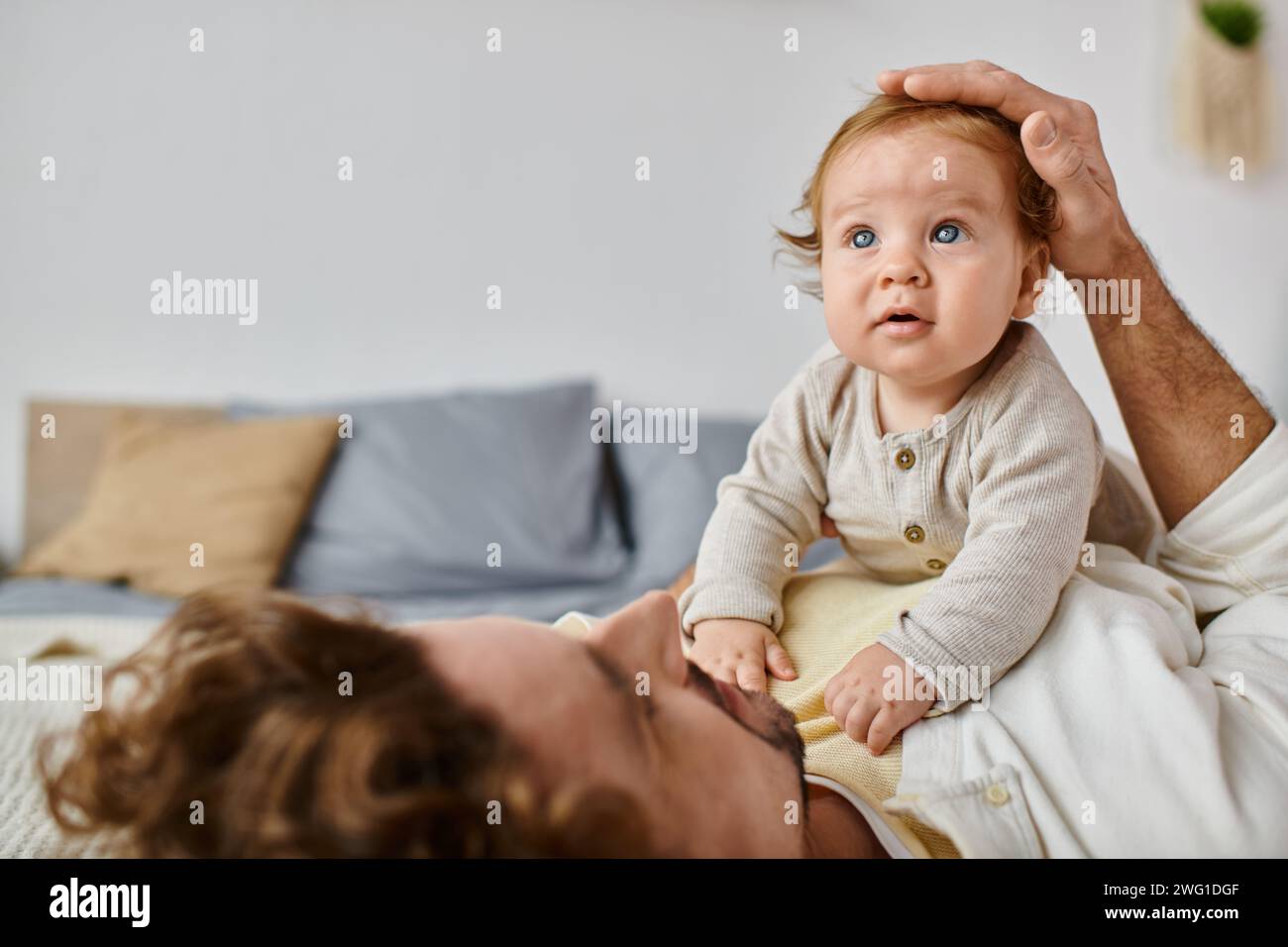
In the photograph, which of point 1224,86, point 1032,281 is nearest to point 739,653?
point 1032,281

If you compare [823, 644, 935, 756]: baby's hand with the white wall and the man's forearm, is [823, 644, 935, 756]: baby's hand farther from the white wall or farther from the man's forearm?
the white wall

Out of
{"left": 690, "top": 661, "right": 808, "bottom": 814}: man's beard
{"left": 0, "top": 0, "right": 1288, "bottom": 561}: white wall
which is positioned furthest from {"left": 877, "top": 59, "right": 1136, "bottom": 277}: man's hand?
{"left": 0, "top": 0, "right": 1288, "bottom": 561}: white wall

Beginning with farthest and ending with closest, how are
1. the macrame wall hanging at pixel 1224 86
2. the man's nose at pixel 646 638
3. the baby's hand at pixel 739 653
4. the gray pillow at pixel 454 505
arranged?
the gray pillow at pixel 454 505
the macrame wall hanging at pixel 1224 86
the baby's hand at pixel 739 653
the man's nose at pixel 646 638

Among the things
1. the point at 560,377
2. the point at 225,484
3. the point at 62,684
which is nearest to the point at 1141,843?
the point at 62,684

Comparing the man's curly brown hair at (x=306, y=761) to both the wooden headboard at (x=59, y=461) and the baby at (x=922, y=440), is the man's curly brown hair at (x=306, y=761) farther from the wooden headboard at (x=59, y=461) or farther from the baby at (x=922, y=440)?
the wooden headboard at (x=59, y=461)

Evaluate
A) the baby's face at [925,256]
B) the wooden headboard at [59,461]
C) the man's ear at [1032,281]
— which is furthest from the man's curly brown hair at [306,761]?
the wooden headboard at [59,461]

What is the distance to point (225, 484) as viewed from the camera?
1749 millimetres

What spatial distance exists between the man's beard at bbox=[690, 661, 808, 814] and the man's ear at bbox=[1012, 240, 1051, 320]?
31 centimetres

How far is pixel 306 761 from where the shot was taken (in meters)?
0.42

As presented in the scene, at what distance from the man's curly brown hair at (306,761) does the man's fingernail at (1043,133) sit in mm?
443

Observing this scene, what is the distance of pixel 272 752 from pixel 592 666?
0.50 ft

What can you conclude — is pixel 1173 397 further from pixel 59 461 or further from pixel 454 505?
pixel 59 461

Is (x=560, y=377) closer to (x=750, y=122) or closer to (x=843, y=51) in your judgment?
(x=750, y=122)

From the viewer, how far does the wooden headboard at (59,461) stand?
6.31 ft
